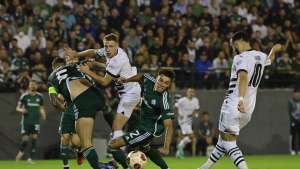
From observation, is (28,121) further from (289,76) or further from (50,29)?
(289,76)

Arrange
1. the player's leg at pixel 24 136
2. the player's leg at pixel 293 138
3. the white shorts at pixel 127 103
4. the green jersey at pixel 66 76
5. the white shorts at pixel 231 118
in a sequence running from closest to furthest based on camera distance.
A: the white shorts at pixel 231 118 → the green jersey at pixel 66 76 → the white shorts at pixel 127 103 → the player's leg at pixel 24 136 → the player's leg at pixel 293 138

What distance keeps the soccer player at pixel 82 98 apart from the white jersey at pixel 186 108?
28.3 feet

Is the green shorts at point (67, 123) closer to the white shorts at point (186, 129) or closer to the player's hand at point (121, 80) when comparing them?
the player's hand at point (121, 80)

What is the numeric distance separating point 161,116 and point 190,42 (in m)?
Answer: 9.67

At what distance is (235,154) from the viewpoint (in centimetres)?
1174

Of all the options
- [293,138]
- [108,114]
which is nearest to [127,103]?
[108,114]


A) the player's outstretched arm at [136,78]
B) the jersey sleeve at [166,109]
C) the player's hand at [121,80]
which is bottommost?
the jersey sleeve at [166,109]

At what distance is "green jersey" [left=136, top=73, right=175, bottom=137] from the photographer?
39.5 feet

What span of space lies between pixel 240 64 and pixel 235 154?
1388mm

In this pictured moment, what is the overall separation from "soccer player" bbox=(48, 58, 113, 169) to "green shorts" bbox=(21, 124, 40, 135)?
714 cm

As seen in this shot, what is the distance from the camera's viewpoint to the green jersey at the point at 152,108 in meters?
12.1

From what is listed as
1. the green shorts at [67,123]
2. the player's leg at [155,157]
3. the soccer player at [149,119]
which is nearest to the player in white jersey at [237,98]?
the soccer player at [149,119]

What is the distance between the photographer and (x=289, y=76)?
22234 mm

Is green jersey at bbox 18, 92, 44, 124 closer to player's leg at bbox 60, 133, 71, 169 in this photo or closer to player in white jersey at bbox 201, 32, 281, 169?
player's leg at bbox 60, 133, 71, 169
